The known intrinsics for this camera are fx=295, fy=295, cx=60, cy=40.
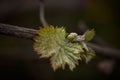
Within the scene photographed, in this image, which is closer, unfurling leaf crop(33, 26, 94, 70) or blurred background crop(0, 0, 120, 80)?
unfurling leaf crop(33, 26, 94, 70)

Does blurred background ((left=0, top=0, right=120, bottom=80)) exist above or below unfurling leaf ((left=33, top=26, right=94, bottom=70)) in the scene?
above

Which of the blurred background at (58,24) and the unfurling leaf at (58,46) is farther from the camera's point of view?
the blurred background at (58,24)

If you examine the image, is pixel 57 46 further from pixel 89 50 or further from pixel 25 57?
pixel 25 57

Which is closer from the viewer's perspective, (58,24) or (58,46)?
(58,46)

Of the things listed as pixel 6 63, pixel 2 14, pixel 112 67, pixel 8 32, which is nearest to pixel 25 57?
→ pixel 6 63

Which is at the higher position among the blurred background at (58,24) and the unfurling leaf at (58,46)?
the blurred background at (58,24)

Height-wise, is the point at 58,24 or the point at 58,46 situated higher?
the point at 58,24
